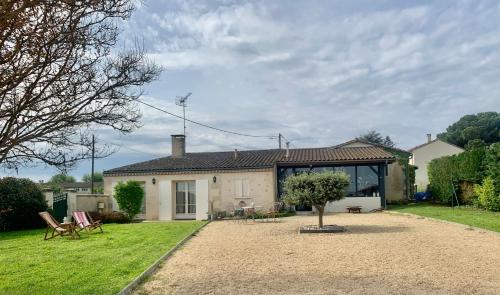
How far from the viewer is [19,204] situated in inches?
862

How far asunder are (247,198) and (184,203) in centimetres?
365

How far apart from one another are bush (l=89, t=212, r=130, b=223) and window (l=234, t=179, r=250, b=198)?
229 inches

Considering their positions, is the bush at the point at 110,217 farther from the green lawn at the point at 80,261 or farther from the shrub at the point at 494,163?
the shrub at the point at 494,163

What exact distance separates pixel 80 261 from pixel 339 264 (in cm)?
553

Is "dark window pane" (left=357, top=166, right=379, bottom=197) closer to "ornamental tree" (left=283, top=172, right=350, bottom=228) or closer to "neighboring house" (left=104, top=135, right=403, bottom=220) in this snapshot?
"neighboring house" (left=104, top=135, right=403, bottom=220)

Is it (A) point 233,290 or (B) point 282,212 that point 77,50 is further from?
(B) point 282,212

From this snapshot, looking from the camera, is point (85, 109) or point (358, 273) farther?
point (358, 273)

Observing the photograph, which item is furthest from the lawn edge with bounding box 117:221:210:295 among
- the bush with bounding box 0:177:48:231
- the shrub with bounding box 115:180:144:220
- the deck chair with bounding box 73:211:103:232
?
the bush with bounding box 0:177:48:231

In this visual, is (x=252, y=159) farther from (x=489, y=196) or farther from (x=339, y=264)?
(x=339, y=264)

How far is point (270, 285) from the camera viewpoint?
784cm

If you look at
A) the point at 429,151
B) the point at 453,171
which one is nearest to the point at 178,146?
the point at 453,171

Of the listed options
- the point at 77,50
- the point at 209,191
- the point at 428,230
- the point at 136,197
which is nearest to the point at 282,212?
the point at 209,191

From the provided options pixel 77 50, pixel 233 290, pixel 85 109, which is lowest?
pixel 233 290

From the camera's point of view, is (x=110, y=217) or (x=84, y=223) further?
(x=110, y=217)
